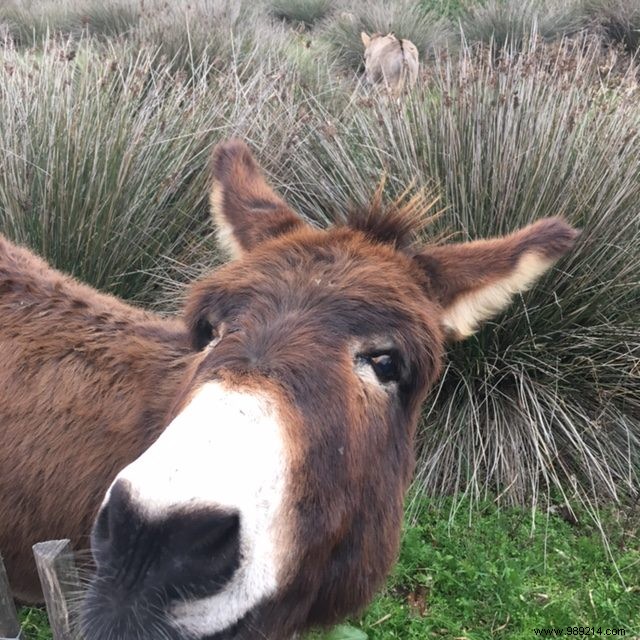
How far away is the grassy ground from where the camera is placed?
3.19m

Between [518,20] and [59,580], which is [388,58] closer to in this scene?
[518,20]

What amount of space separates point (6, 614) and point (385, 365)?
147 cm

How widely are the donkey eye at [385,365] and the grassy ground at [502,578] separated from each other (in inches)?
61.4

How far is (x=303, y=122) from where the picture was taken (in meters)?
5.11

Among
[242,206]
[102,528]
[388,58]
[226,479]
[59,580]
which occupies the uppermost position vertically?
[226,479]

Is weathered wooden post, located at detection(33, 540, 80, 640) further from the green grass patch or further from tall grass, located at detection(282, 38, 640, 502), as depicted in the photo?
tall grass, located at detection(282, 38, 640, 502)

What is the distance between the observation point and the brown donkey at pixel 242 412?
1.41m

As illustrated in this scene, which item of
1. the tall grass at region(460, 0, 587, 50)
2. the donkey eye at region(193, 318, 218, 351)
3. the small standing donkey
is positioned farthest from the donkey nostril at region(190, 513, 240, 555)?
the tall grass at region(460, 0, 587, 50)

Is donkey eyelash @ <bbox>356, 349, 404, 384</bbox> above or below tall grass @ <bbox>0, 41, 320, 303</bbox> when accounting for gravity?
above

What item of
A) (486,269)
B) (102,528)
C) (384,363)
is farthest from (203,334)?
(486,269)

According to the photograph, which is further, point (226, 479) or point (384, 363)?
point (384, 363)

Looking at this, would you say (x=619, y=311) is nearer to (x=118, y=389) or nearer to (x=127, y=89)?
(x=118, y=389)

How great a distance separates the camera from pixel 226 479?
1371 millimetres

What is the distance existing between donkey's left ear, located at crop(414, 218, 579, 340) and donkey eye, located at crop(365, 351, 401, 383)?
40 cm
